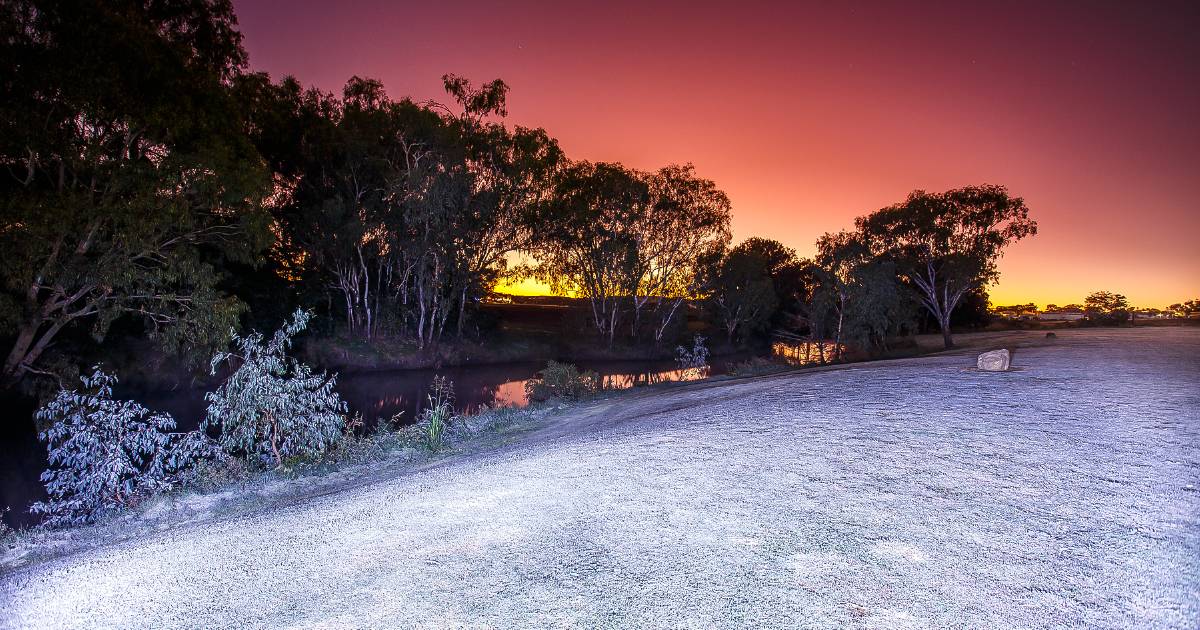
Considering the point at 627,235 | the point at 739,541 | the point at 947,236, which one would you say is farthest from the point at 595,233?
the point at 739,541

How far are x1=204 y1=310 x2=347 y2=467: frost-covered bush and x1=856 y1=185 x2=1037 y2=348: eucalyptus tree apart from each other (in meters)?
29.3

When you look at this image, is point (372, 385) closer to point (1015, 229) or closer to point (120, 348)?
point (120, 348)

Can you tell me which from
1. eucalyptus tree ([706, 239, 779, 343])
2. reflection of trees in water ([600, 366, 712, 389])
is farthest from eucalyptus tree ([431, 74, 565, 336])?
eucalyptus tree ([706, 239, 779, 343])

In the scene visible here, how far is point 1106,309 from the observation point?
123 ft

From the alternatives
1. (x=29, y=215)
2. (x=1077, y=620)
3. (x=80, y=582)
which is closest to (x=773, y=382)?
(x=1077, y=620)

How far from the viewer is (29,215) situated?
569 inches

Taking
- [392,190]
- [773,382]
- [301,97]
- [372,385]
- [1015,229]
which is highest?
[301,97]

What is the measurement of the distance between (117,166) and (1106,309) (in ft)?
168

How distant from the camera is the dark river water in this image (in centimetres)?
1130

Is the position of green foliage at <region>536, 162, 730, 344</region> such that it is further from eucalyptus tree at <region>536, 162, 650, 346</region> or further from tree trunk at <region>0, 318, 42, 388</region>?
tree trunk at <region>0, 318, 42, 388</region>

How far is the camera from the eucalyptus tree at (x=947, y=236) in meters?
28.8

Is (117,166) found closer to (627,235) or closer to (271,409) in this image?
(271,409)

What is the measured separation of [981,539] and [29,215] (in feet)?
67.0

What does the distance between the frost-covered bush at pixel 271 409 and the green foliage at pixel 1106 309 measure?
131 feet
